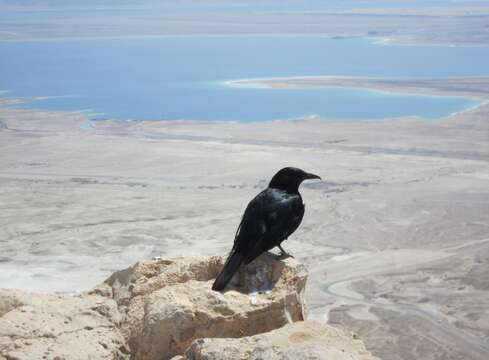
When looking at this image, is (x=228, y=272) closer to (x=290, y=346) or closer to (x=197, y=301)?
(x=197, y=301)

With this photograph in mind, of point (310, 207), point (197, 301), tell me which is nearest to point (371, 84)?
point (310, 207)

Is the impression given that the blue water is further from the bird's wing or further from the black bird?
the bird's wing

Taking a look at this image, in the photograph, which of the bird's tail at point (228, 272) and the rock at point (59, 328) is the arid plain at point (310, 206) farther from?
the rock at point (59, 328)

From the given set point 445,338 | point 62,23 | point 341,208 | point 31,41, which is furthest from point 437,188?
point 62,23

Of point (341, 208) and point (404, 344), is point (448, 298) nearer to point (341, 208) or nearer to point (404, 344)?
point (404, 344)

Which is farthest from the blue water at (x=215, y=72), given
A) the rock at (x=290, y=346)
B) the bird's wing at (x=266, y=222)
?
the rock at (x=290, y=346)

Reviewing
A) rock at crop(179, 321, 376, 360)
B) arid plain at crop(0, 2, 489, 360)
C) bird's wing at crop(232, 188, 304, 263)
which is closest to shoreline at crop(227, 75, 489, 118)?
arid plain at crop(0, 2, 489, 360)
